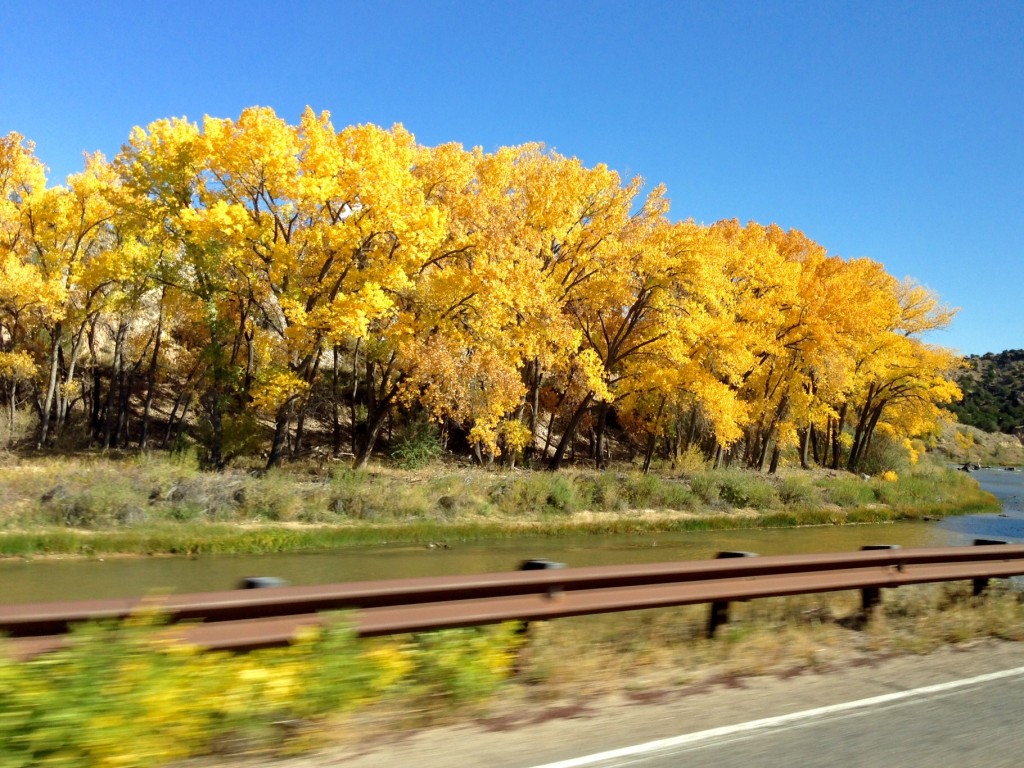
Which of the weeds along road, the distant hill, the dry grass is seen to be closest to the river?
the dry grass

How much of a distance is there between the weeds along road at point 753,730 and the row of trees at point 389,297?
19355mm

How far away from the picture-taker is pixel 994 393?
14425 cm

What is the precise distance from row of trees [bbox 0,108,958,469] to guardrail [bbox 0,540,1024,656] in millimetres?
18071

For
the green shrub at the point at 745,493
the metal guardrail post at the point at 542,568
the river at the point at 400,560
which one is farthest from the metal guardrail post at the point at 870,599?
the green shrub at the point at 745,493

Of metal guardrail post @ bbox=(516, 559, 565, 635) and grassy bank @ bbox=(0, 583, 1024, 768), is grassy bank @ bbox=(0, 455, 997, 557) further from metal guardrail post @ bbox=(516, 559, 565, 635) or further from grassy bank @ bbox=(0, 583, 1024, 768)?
metal guardrail post @ bbox=(516, 559, 565, 635)

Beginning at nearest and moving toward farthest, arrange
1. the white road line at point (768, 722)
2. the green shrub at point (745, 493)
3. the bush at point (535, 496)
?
the white road line at point (768, 722), the bush at point (535, 496), the green shrub at point (745, 493)

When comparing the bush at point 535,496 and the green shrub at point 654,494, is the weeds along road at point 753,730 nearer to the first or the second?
the bush at point 535,496

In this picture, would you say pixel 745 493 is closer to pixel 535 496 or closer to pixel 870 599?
pixel 535 496

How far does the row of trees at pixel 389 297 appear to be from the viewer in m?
24.6

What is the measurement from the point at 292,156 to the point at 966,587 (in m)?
20.9

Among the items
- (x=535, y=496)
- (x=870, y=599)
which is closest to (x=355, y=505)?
(x=535, y=496)

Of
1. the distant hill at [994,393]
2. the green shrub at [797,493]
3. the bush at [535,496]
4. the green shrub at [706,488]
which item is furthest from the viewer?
the distant hill at [994,393]

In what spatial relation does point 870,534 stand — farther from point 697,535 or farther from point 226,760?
point 226,760

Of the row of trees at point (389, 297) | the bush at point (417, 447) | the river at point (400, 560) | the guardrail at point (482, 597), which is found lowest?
the river at point (400, 560)
